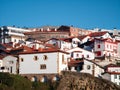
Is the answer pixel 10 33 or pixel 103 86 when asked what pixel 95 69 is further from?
pixel 10 33

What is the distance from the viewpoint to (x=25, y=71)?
207 feet

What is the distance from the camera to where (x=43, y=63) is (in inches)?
2434

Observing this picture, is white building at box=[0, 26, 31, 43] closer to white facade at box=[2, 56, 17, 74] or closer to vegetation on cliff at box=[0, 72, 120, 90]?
white facade at box=[2, 56, 17, 74]

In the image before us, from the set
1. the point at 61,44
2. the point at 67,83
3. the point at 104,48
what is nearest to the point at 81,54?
the point at 104,48

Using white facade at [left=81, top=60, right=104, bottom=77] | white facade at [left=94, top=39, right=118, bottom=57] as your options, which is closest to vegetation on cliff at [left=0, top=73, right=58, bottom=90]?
white facade at [left=81, top=60, right=104, bottom=77]

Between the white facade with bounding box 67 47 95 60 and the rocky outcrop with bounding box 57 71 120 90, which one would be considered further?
the white facade with bounding box 67 47 95 60

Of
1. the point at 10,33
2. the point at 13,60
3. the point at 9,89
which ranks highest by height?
the point at 10,33

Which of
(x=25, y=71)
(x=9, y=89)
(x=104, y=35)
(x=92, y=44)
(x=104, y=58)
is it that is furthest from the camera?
(x=104, y=35)

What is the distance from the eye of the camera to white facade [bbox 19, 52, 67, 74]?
61.1 metres

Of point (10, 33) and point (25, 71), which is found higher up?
point (10, 33)

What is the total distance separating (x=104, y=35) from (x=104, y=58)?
77.5 feet

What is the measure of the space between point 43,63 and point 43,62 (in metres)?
0.17

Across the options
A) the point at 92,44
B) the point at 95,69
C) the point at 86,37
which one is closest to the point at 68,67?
the point at 95,69

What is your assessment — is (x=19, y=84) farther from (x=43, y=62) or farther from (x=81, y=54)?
(x=81, y=54)
